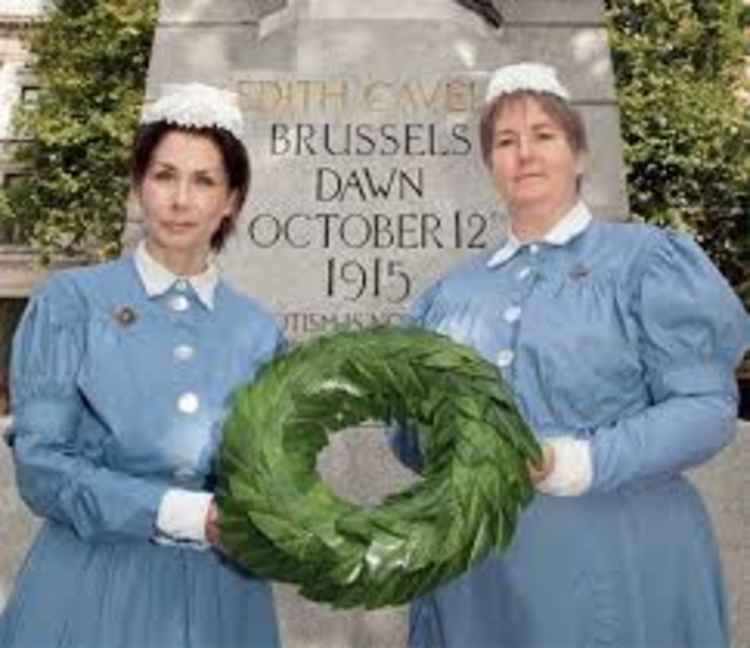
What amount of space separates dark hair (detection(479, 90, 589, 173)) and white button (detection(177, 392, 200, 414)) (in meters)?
0.86

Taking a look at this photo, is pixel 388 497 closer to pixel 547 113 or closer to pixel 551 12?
pixel 547 113

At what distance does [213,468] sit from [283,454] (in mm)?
353

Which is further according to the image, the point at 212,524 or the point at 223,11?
the point at 223,11

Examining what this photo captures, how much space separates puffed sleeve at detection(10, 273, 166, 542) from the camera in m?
2.41

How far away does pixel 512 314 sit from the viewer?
105 inches

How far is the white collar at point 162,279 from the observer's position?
276cm

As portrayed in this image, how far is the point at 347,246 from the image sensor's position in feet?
17.5

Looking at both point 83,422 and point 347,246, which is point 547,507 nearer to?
point 83,422

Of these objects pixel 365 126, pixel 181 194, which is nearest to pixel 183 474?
pixel 181 194

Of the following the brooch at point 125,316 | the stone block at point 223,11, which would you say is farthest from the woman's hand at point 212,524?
the stone block at point 223,11

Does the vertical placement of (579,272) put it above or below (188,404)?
above

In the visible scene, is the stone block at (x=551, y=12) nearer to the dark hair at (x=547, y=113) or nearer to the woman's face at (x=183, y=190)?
the dark hair at (x=547, y=113)

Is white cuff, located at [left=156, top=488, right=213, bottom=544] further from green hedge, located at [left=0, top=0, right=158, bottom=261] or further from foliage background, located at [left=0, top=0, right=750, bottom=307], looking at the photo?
green hedge, located at [left=0, top=0, right=158, bottom=261]

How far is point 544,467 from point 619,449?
160 mm
